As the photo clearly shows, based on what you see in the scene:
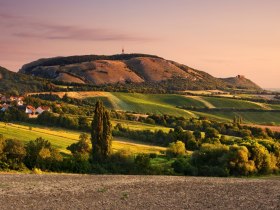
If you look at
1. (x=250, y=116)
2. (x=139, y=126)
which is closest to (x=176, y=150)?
(x=139, y=126)

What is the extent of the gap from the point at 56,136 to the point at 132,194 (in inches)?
2501

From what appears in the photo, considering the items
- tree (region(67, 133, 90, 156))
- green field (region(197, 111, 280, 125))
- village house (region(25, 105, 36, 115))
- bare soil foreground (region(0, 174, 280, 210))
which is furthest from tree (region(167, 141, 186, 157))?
green field (region(197, 111, 280, 125))

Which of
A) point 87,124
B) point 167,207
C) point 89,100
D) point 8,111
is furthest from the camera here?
point 89,100

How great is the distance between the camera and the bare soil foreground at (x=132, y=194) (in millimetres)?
33281

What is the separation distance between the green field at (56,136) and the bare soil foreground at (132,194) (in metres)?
40.9

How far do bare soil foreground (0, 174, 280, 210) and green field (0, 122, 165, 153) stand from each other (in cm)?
4089

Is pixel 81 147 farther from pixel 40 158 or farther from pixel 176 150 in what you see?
pixel 40 158

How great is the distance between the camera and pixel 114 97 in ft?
652

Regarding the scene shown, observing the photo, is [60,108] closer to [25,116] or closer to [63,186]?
[25,116]

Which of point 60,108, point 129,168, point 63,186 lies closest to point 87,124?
point 60,108

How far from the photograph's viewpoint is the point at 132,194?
38031 millimetres

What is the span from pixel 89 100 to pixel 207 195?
15518 centimetres

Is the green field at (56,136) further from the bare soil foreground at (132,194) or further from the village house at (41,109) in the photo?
the bare soil foreground at (132,194)

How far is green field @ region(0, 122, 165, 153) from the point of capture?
90.9 metres
